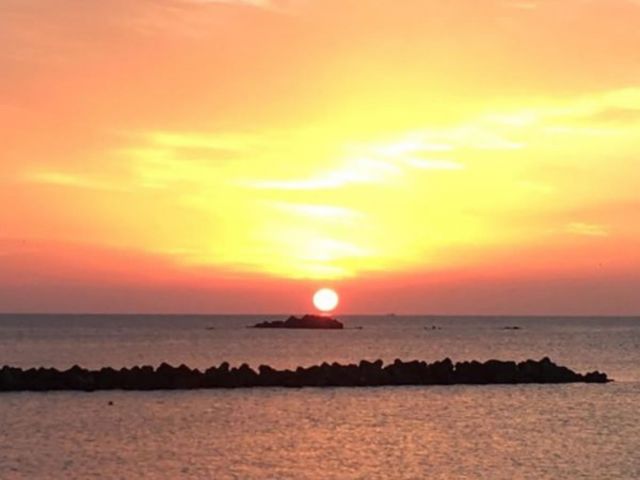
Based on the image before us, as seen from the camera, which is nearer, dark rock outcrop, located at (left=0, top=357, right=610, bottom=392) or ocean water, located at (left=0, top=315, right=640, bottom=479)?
ocean water, located at (left=0, top=315, right=640, bottom=479)

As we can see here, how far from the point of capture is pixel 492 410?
52.3 meters

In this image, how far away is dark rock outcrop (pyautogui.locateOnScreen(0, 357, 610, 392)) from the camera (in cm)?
6103

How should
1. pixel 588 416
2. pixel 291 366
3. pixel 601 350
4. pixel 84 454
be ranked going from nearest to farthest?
pixel 84 454 → pixel 588 416 → pixel 291 366 → pixel 601 350

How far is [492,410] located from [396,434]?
36.8 feet

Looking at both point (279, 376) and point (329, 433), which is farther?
point (279, 376)

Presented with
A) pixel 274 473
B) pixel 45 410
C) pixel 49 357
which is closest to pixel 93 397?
pixel 45 410

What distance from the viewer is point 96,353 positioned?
111125mm

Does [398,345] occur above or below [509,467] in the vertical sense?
above

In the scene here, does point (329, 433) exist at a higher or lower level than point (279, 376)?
lower

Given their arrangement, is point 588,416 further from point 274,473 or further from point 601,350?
point 601,350

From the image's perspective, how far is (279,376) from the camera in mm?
65750

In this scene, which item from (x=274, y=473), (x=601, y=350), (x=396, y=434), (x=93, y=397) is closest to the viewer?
(x=274, y=473)

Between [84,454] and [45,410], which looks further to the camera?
[45,410]

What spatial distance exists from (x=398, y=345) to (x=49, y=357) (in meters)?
56.5
